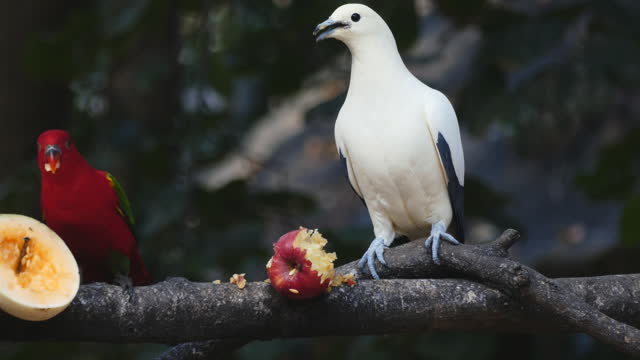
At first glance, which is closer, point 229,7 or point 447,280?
point 447,280

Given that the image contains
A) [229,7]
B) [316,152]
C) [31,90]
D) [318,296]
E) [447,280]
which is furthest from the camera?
[316,152]

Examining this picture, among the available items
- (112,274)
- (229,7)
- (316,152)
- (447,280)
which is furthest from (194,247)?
(316,152)

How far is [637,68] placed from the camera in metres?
5.00

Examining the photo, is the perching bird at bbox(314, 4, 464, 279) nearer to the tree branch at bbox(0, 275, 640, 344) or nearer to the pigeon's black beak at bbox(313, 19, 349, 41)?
the pigeon's black beak at bbox(313, 19, 349, 41)

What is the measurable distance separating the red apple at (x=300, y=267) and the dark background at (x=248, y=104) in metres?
2.04

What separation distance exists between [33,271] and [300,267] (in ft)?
2.62

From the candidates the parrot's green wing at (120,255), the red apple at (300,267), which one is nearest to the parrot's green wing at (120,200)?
the parrot's green wing at (120,255)

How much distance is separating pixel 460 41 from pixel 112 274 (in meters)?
5.69

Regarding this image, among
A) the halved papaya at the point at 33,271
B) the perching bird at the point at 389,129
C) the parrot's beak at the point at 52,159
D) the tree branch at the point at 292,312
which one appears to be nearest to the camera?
the halved papaya at the point at 33,271

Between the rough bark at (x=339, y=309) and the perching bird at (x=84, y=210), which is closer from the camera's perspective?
the rough bark at (x=339, y=309)

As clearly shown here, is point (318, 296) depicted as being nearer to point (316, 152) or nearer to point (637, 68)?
point (637, 68)

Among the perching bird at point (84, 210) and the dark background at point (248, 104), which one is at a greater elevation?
the dark background at point (248, 104)

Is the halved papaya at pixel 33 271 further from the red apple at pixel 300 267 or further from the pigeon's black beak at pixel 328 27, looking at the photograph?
the pigeon's black beak at pixel 328 27

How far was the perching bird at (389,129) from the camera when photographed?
3426 millimetres
